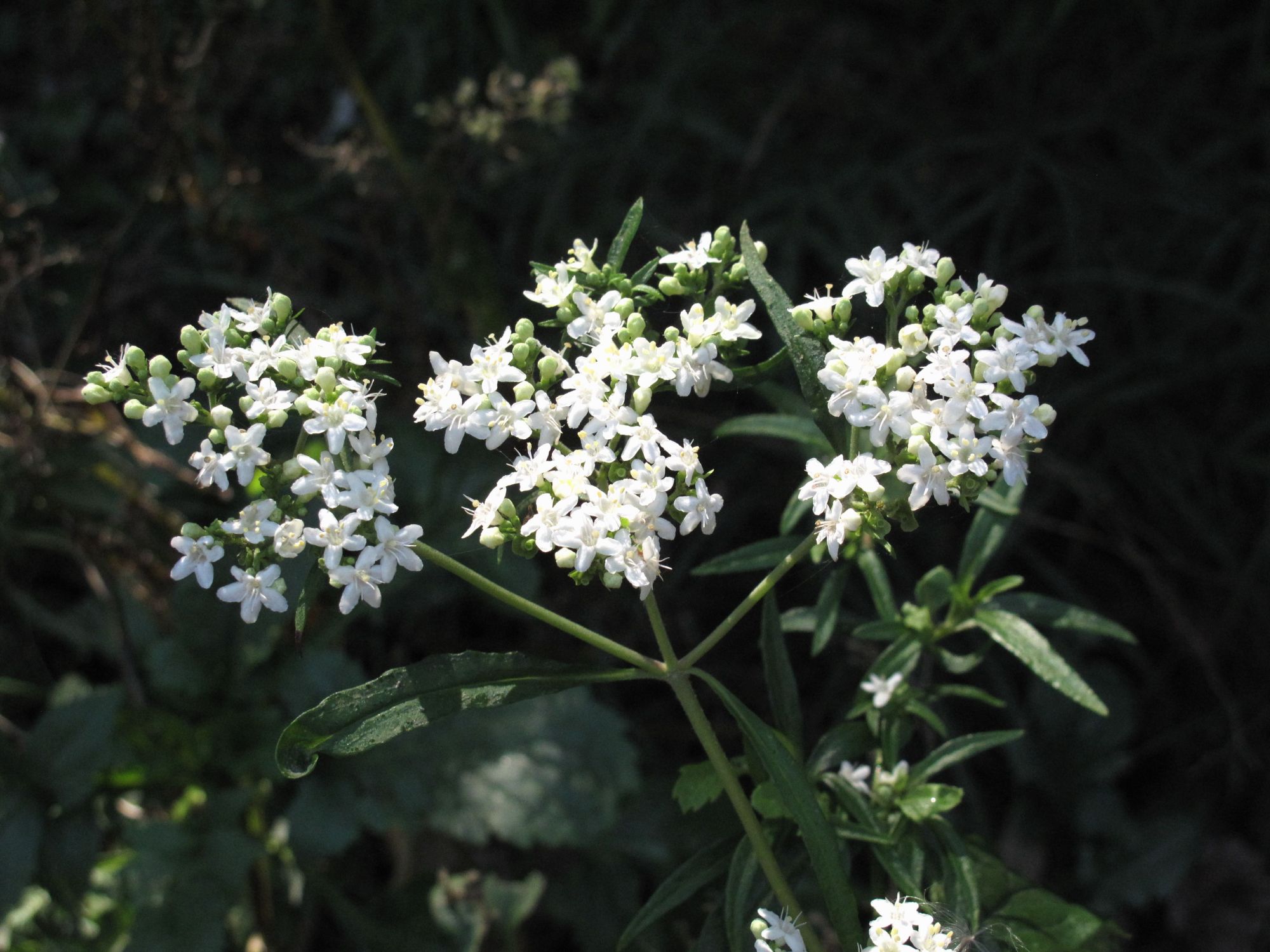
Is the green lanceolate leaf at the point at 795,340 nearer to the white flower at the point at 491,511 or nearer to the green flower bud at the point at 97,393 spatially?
the white flower at the point at 491,511

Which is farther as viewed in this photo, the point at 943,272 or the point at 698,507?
the point at 943,272

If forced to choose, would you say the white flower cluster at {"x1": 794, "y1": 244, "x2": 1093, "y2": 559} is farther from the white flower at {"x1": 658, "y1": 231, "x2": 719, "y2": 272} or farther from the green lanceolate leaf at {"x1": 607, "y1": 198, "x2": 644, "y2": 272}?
the green lanceolate leaf at {"x1": 607, "y1": 198, "x2": 644, "y2": 272}

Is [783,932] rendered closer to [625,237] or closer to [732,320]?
[732,320]

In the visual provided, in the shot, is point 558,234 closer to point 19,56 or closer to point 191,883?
point 191,883

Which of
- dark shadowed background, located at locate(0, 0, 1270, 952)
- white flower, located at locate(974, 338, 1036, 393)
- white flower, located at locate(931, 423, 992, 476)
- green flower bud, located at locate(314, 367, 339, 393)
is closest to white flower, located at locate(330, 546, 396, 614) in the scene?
green flower bud, located at locate(314, 367, 339, 393)

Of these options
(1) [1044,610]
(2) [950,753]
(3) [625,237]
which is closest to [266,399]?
(3) [625,237]

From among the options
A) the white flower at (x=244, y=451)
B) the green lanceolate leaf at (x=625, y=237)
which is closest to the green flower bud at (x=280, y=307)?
the white flower at (x=244, y=451)

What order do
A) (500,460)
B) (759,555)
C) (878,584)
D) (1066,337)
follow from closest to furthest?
1. (1066,337)
2. (759,555)
3. (878,584)
4. (500,460)

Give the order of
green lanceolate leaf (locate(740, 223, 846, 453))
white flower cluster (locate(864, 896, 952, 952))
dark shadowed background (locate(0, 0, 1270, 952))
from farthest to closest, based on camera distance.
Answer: dark shadowed background (locate(0, 0, 1270, 952)) < green lanceolate leaf (locate(740, 223, 846, 453)) < white flower cluster (locate(864, 896, 952, 952))
